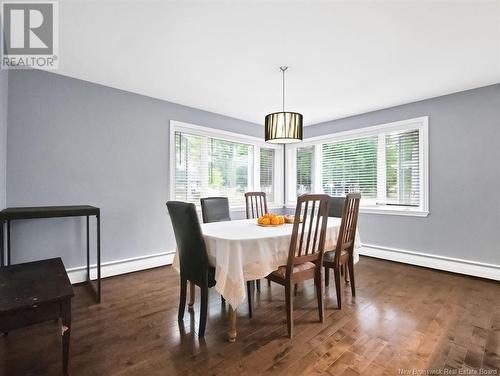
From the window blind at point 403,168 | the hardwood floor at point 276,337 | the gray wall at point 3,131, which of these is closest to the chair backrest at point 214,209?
the hardwood floor at point 276,337

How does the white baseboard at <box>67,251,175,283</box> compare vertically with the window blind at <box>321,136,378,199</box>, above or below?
below

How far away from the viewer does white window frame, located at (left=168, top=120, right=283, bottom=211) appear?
3768 mm

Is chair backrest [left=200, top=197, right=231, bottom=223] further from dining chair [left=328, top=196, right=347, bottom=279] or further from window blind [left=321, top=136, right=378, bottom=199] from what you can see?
window blind [left=321, top=136, right=378, bottom=199]

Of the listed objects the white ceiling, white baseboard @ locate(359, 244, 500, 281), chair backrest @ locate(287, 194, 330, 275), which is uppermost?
the white ceiling

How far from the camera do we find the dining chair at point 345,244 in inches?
92.4

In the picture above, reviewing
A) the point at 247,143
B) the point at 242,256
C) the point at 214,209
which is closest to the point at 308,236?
the point at 242,256

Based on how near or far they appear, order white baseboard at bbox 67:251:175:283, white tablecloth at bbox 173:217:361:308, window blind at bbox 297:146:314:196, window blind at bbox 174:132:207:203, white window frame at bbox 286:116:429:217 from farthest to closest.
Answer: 1. window blind at bbox 297:146:314:196
2. window blind at bbox 174:132:207:203
3. white window frame at bbox 286:116:429:217
4. white baseboard at bbox 67:251:175:283
5. white tablecloth at bbox 173:217:361:308

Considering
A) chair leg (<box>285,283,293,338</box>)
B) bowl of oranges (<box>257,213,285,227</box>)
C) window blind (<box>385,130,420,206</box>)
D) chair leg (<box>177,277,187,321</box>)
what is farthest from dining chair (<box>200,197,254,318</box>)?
window blind (<box>385,130,420,206</box>)

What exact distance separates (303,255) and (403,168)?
9.17 ft

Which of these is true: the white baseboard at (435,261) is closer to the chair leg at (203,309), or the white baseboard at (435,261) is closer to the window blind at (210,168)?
the window blind at (210,168)

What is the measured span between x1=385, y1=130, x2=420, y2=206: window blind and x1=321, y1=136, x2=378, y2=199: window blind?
0.74 feet

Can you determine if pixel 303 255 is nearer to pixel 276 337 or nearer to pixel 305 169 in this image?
pixel 276 337

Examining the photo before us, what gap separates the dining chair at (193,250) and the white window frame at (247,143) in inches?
73.3

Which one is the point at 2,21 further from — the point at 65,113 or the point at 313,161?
the point at 313,161
